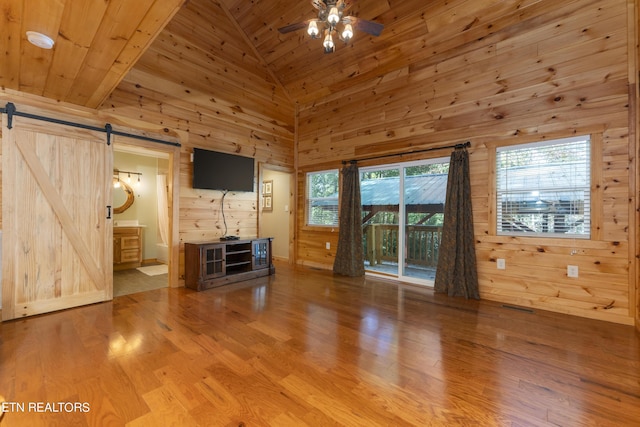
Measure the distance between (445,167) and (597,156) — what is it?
5.27 feet

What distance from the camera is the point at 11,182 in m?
2.83

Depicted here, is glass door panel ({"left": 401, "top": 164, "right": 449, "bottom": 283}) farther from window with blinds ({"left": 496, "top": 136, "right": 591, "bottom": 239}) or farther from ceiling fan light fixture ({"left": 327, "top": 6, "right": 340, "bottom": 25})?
ceiling fan light fixture ({"left": 327, "top": 6, "right": 340, "bottom": 25})

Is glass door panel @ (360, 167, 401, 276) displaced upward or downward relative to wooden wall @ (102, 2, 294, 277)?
downward

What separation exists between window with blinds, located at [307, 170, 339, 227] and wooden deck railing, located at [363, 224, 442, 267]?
806 millimetres

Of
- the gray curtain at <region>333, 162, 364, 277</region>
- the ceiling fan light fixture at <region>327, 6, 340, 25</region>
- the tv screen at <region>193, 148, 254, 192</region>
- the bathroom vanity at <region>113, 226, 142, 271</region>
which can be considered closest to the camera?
the ceiling fan light fixture at <region>327, 6, 340, 25</region>

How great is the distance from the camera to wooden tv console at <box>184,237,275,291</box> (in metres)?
3.98

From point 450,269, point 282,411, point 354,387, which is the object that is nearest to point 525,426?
point 354,387

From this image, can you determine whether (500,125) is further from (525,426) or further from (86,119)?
(86,119)

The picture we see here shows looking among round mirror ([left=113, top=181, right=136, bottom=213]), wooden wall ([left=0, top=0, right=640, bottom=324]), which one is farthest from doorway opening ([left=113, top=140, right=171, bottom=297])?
wooden wall ([left=0, top=0, right=640, bottom=324])

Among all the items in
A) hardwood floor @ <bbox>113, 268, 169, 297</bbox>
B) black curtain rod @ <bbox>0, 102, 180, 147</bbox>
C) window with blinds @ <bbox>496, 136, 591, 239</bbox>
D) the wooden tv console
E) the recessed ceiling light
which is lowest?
hardwood floor @ <bbox>113, 268, 169, 297</bbox>

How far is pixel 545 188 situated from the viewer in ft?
10.9

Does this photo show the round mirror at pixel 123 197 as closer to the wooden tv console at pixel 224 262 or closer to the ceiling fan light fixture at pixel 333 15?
the wooden tv console at pixel 224 262

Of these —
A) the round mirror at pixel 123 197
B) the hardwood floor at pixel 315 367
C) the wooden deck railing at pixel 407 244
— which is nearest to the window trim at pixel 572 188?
the wooden deck railing at pixel 407 244

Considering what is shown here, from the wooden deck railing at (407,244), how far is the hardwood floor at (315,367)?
46.0 inches
